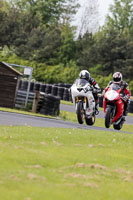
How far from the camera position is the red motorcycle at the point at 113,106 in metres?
14.5

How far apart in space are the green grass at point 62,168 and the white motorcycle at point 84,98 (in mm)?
1292

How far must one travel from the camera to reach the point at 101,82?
181ft

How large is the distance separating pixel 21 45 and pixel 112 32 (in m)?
13.0

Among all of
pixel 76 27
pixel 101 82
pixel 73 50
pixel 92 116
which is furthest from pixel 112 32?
pixel 92 116

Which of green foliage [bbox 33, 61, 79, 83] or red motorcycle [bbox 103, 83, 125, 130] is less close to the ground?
green foliage [bbox 33, 61, 79, 83]

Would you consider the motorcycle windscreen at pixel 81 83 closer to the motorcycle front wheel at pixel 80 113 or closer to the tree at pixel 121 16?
the motorcycle front wheel at pixel 80 113

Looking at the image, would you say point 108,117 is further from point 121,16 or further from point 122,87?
point 121,16

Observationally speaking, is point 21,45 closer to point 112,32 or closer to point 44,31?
point 44,31

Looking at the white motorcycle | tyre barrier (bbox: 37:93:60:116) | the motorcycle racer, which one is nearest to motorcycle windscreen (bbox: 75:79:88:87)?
the white motorcycle

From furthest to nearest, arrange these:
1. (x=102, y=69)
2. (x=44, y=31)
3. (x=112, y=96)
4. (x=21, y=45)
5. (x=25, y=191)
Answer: (x=44, y=31), (x=21, y=45), (x=102, y=69), (x=112, y=96), (x=25, y=191)

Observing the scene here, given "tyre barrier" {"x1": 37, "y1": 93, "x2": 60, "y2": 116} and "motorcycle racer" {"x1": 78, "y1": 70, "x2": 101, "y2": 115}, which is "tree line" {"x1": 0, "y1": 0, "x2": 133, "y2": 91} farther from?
"motorcycle racer" {"x1": 78, "y1": 70, "x2": 101, "y2": 115}

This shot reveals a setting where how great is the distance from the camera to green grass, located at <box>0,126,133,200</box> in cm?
683

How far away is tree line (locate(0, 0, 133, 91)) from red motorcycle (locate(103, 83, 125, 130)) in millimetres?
39280

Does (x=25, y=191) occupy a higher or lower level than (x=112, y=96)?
lower
